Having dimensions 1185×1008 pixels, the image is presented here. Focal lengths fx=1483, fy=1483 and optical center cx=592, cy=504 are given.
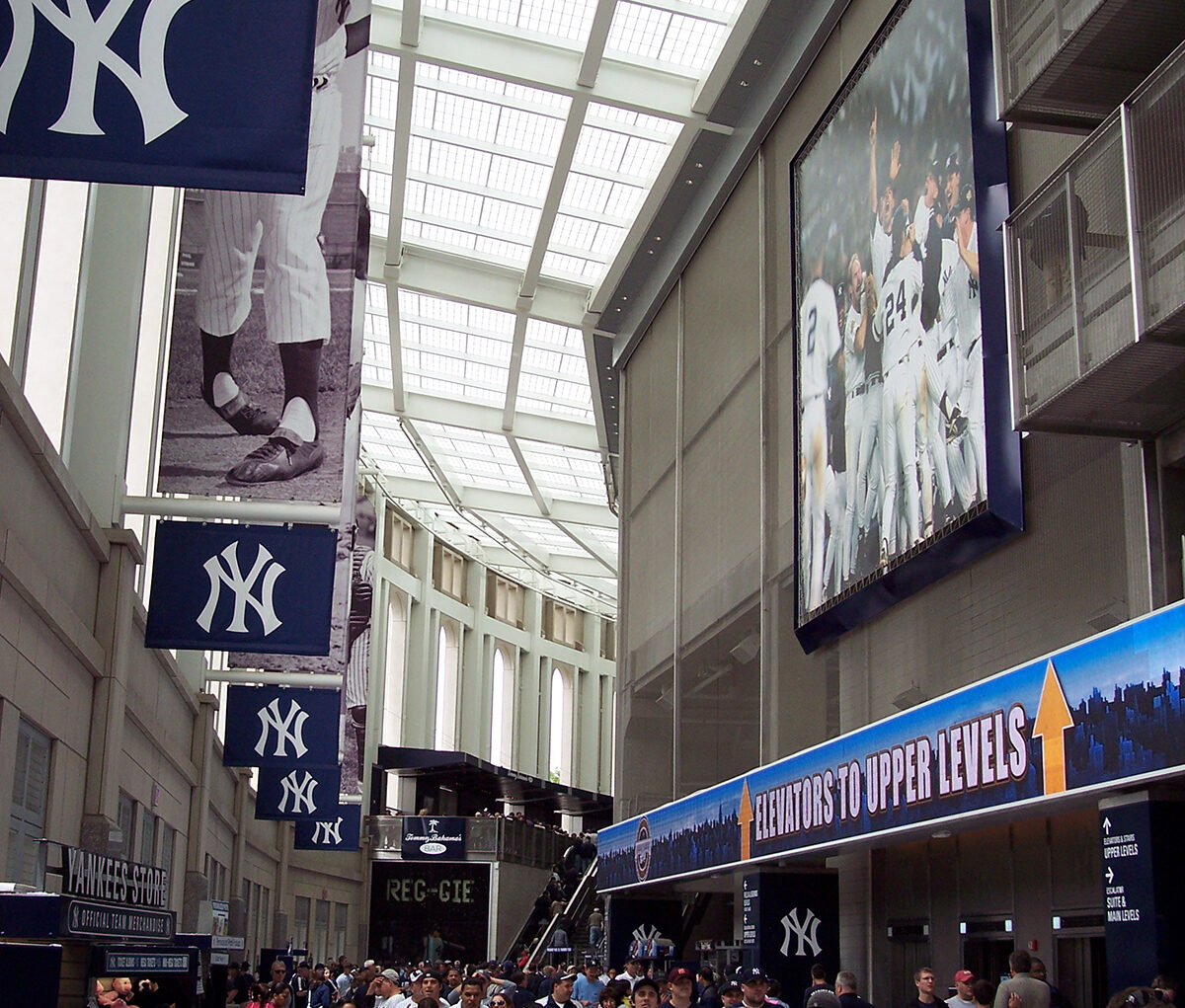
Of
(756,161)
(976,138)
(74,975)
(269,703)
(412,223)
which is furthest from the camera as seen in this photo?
(412,223)

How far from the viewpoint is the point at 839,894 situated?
1795 centimetres

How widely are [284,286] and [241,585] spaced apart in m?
3.12

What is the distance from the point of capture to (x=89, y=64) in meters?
5.89

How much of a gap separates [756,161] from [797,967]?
11.7 meters

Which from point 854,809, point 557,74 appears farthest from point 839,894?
point 557,74

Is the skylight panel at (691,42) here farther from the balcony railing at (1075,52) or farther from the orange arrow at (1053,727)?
the orange arrow at (1053,727)

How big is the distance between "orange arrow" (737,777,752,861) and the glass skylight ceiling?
1046cm

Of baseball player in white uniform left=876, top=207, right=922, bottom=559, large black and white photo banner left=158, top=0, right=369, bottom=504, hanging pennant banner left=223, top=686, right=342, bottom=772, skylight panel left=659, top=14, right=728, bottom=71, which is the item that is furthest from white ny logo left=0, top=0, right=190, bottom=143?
skylight panel left=659, top=14, right=728, bottom=71

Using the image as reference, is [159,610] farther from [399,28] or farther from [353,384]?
[399,28]

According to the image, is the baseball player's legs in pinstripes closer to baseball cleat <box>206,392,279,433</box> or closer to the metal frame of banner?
baseball cleat <box>206,392,279,433</box>

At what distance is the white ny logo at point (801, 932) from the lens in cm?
1755

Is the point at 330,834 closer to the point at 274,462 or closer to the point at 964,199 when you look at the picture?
the point at 274,462

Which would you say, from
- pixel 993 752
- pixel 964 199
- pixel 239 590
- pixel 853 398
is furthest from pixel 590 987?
pixel 964 199

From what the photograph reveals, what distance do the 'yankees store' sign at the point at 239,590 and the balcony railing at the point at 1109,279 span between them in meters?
6.18
